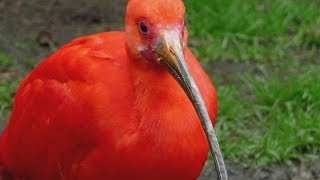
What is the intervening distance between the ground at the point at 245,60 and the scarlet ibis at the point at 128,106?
1.47 metres

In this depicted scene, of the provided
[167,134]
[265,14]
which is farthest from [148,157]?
[265,14]

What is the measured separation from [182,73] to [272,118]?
240cm

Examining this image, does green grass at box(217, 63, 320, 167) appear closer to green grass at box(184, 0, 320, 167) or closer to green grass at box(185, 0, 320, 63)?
green grass at box(184, 0, 320, 167)

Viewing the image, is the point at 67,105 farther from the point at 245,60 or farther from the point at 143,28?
the point at 245,60

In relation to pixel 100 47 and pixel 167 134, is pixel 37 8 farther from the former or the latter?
pixel 167 134

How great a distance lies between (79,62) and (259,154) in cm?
178

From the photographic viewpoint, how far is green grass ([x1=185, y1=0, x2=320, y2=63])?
648cm

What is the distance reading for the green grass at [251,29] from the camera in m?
6.48

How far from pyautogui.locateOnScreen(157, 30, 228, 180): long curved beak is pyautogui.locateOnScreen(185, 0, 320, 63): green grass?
2877 millimetres

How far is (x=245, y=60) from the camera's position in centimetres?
644

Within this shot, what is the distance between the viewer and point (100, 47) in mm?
4102

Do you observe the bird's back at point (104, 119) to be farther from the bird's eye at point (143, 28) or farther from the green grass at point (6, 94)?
the green grass at point (6, 94)

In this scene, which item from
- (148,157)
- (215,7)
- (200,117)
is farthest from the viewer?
(215,7)

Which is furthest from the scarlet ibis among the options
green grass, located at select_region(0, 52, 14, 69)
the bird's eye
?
green grass, located at select_region(0, 52, 14, 69)
